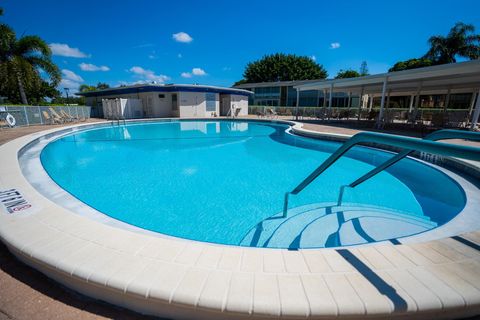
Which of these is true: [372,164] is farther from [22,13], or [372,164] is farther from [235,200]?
[22,13]

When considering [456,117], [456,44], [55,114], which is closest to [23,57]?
[55,114]

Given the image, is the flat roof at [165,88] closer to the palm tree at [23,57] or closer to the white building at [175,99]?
the white building at [175,99]

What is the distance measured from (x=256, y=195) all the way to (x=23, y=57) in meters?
21.0

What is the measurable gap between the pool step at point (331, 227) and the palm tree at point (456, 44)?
112 ft

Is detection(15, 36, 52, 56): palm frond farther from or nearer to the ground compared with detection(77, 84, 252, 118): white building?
farther from the ground

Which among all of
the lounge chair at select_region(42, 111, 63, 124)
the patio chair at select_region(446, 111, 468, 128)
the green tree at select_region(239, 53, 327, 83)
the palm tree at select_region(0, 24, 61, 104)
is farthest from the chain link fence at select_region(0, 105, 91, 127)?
the green tree at select_region(239, 53, 327, 83)

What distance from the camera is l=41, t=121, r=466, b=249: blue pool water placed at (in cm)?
327

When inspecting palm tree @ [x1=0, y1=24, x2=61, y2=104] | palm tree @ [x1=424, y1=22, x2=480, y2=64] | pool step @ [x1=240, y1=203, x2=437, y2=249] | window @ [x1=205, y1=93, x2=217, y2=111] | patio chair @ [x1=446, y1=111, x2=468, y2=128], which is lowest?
pool step @ [x1=240, y1=203, x2=437, y2=249]

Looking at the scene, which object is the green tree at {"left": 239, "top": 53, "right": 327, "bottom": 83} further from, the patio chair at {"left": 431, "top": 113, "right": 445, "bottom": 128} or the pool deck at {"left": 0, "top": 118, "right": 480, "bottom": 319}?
the pool deck at {"left": 0, "top": 118, "right": 480, "bottom": 319}

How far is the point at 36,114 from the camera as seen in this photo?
14.7 metres

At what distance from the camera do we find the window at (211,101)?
2318 cm

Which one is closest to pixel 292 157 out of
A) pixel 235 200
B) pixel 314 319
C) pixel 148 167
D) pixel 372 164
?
pixel 372 164

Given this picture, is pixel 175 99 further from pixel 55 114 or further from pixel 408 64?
pixel 408 64

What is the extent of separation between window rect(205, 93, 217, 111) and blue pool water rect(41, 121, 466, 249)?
1601 centimetres
